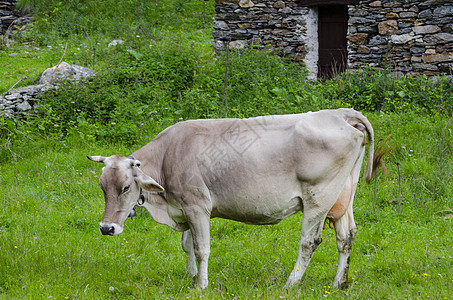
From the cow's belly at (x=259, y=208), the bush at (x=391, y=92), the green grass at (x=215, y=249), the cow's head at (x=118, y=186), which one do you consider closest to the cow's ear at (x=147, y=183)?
the cow's head at (x=118, y=186)

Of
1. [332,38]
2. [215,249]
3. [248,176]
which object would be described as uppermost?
[248,176]

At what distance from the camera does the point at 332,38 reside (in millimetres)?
12859

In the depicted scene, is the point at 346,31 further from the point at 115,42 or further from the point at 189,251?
the point at 189,251

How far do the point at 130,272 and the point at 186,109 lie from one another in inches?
195

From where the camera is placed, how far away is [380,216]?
20.1 feet

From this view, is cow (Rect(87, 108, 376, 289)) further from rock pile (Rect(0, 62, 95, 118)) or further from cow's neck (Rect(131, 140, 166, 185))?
rock pile (Rect(0, 62, 95, 118))

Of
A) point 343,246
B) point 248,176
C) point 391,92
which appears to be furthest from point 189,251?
point 391,92

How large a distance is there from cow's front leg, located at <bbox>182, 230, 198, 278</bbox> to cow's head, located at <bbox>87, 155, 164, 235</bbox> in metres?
0.75

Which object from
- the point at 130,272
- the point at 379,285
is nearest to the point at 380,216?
the point at 379,285

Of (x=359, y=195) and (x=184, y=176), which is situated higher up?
(x=184, y=176)

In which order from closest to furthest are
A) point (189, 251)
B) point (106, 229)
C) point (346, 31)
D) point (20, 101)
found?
point (106, 229) < point (189, 251) < point (20, 101) < point (346, 31)

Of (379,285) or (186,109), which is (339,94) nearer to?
(186,109)

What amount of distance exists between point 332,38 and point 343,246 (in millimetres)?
9183

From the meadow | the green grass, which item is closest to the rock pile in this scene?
the meadow
